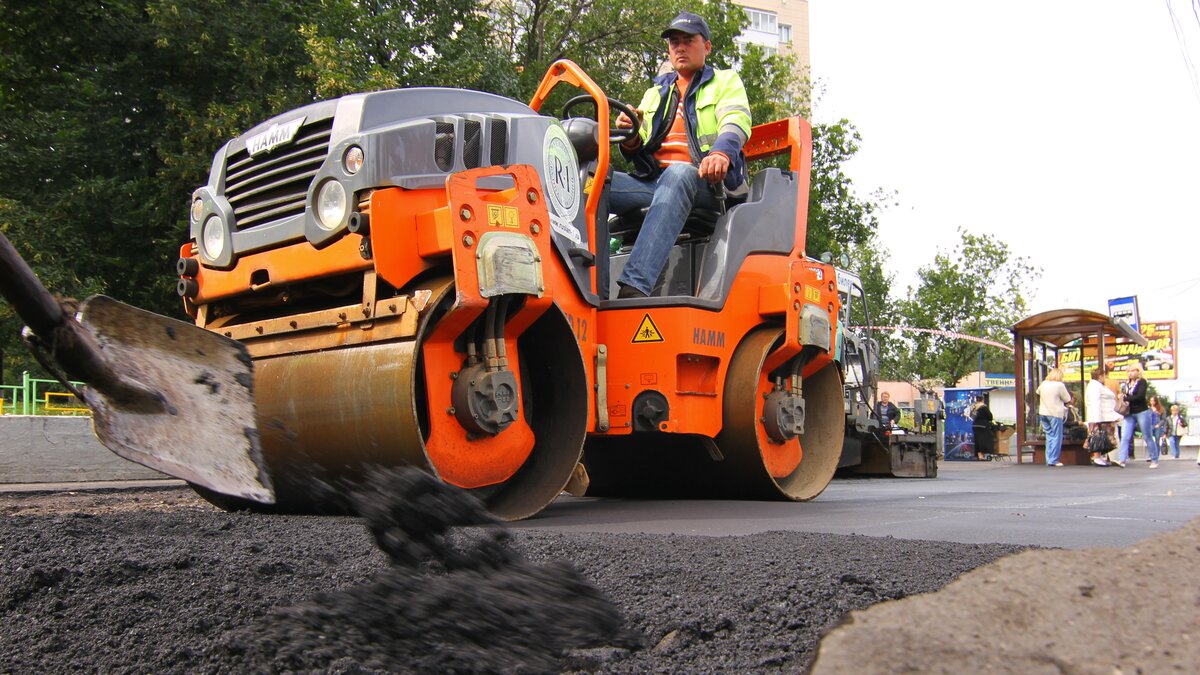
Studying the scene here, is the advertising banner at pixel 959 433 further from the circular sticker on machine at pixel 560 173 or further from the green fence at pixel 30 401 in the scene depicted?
the circular sticker on machine at pixel 560 173

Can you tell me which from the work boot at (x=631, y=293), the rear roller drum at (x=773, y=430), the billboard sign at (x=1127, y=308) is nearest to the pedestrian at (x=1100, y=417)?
the rear roller drum at (x=773, y=430)

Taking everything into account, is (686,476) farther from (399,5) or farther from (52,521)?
(399,5)

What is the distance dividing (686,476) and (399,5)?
11.7m

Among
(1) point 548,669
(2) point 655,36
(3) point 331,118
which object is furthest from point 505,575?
(2) point 655,36

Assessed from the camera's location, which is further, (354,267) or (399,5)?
(399,5)

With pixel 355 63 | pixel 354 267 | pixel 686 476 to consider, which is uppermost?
pixel 355 63

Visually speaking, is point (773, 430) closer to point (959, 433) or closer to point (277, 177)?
point (277, 177)


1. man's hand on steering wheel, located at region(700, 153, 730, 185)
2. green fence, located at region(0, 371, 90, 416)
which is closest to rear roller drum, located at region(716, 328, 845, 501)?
man's hand on steering wheel, located at region(700, 153, 730, 185)

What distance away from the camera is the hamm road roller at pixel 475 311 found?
4148mm

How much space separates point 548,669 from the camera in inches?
74.4

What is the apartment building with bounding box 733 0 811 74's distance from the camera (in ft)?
215

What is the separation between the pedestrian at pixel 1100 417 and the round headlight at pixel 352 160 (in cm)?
1454

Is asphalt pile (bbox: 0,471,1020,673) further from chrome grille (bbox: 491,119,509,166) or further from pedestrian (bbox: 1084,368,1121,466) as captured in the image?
pedestrian (bbox: 1084,368,1121,466)

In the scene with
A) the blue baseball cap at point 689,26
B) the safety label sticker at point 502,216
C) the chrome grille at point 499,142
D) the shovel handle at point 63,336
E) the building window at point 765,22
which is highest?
the building window at point 765,22
